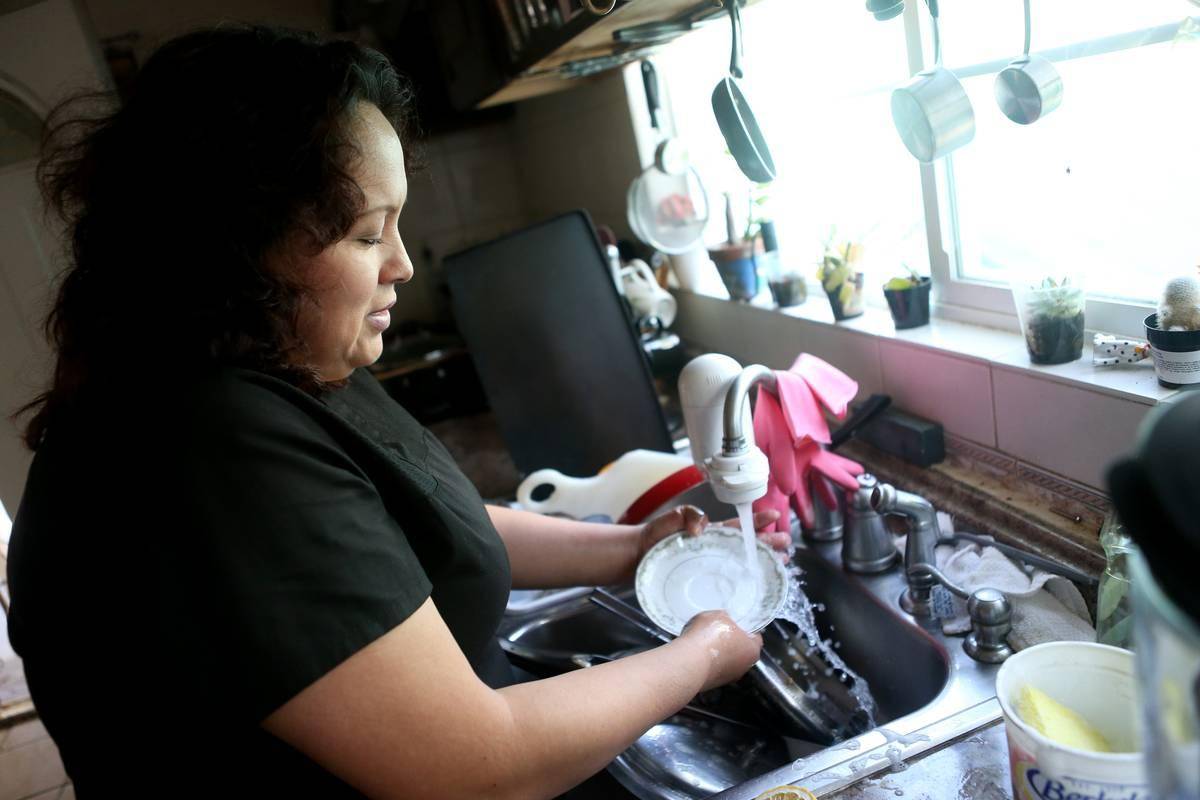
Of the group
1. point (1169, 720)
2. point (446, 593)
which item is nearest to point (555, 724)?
point (446, 593)

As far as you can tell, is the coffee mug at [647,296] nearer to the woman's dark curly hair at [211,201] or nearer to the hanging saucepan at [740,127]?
the hanging saucepan at [740,127]

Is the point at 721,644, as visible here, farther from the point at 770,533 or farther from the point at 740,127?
the point at 740,127

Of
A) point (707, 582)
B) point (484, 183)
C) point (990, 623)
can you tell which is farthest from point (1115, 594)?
point (484, 183)

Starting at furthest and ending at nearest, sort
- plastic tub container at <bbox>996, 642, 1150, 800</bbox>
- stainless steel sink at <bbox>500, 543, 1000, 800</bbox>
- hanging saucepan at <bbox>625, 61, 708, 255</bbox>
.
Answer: hanging saucepan at <bbox>625, 61, 708, 255</bbox>, stainless steel sink at <bbox>500, 543, 1000, 800</bbox>, plastic tub container at <bbox>996, 642, 1150, 800</bbox>

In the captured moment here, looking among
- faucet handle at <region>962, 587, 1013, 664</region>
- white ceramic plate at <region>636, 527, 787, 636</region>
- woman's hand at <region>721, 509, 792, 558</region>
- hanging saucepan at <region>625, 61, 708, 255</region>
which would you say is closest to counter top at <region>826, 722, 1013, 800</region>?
faucet handle at <region>962, 587, 1013, 664</region>

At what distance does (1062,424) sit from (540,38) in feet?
3.84

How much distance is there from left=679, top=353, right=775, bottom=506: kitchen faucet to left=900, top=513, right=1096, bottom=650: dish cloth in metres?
0.29

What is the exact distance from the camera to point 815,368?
3.79 feet

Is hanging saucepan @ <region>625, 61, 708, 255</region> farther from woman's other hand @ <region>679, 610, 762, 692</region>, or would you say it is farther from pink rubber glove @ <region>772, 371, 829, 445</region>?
woman's other hand @ <region>679, 610, 762, 692</region>

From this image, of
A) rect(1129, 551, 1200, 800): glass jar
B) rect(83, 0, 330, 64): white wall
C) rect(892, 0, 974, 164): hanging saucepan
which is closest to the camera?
rect(1129, 551, 1200, 800): glass jar

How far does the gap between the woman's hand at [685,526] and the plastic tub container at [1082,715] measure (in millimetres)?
493

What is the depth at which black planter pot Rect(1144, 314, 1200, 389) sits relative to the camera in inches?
31.8

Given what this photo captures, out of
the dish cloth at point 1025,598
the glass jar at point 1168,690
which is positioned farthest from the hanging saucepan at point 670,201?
the glass jar at point 1168,690

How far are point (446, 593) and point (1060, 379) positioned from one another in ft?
2.48
